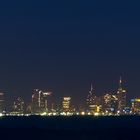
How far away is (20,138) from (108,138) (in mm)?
16829

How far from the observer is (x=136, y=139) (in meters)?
161

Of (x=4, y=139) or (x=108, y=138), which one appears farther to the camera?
(x=108, y=138)

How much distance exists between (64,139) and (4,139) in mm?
10586

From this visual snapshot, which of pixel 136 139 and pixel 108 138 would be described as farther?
pixel 108 138

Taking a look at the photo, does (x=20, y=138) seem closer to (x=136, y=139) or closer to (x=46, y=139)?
(x=46, y=139)

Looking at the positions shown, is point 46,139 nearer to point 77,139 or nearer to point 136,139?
point 77,139

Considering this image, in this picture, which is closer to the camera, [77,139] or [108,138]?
[77,139]

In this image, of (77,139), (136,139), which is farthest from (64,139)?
(136,139)

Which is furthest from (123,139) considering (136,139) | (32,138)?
Answer: (32,138)

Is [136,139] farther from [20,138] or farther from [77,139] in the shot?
[20,138]

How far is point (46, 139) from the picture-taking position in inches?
6368

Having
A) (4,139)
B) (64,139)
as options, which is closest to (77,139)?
(64,139)

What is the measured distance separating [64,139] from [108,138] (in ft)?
42.0

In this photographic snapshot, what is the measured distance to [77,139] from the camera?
161500 millimetres
